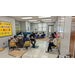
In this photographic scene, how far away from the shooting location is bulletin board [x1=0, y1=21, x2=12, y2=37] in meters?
4.80

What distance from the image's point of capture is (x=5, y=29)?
5164mm

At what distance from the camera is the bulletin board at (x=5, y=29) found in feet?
15.8

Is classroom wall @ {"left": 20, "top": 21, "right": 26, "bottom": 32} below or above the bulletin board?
above

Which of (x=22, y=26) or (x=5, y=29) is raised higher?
(x=22, y=26)

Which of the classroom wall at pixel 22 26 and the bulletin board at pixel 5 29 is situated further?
the classroom wall at pixel 22 26

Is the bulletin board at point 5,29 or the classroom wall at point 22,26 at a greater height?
the classroom wall at point 22,26

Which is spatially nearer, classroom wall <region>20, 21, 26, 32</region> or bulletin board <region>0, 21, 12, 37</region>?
bulletin board <region>0, 21, 12, 37</region>

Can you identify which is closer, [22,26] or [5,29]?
[5,29]
